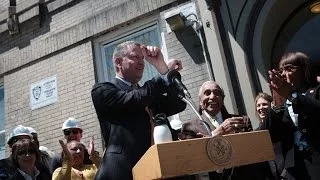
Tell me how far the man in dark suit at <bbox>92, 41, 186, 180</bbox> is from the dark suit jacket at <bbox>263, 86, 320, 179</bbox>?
2.35ft

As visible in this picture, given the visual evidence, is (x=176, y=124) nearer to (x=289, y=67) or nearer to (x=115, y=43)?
(x=115, y=43)

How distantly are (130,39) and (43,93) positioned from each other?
74.1 inches

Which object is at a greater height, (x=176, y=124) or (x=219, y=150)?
(x=176, y=124)

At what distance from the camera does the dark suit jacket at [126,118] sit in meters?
1.94

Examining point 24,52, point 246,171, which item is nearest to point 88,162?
point 246,171

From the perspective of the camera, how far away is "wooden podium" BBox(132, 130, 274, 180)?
1.30m

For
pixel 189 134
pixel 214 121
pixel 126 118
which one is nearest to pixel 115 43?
pixel 214 121

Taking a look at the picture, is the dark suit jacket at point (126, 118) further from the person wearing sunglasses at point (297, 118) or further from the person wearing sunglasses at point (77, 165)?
the person wearing sunglasses at point (77, 165)

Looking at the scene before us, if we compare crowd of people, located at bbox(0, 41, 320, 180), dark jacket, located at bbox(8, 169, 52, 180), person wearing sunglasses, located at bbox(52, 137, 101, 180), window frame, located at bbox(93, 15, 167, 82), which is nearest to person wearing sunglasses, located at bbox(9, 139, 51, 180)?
dark jacket, located at bbox(8, 169, 52, 180)

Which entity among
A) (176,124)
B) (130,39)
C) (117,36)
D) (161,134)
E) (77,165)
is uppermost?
(117,36)

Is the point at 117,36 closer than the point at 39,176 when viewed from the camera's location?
No

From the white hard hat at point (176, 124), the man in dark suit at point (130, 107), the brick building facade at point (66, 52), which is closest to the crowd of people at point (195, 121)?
the man in dark suit at point (130, 107)

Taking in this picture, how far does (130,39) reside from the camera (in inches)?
231

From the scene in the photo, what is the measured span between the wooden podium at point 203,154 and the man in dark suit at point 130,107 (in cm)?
49
